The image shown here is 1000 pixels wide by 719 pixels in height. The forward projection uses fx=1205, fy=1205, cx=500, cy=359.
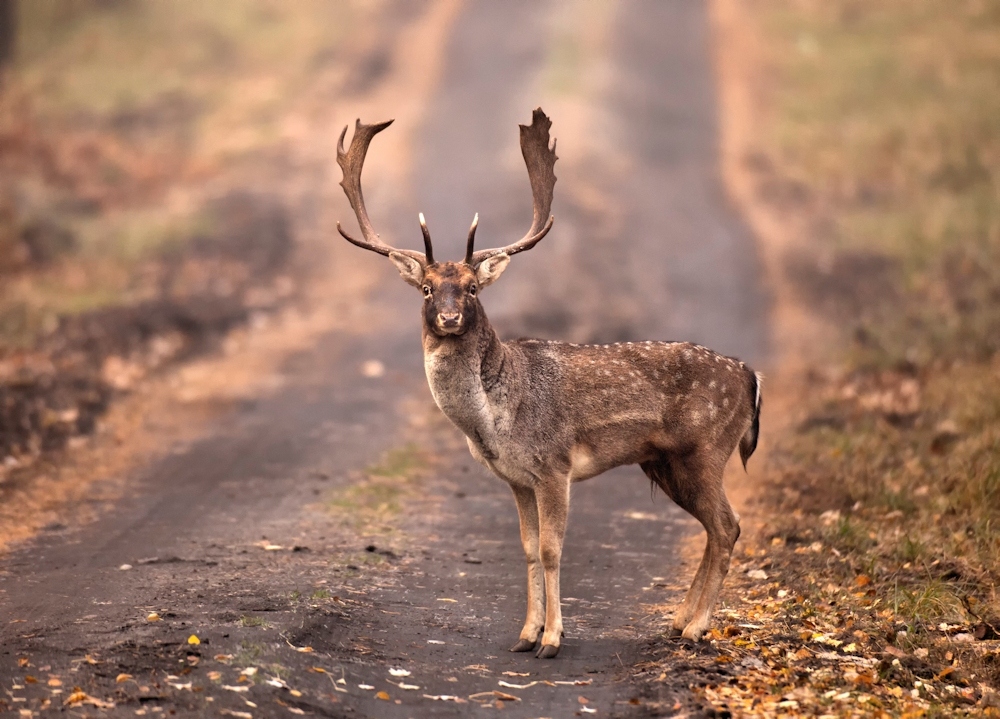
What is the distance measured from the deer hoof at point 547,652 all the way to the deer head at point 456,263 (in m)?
2.43

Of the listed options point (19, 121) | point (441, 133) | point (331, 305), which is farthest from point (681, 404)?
point (19, 121)

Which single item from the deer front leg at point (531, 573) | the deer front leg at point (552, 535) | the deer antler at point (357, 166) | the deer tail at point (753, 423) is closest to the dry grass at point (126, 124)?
the deer antler at point (357, 166)

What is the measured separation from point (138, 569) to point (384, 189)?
16394 millimetres

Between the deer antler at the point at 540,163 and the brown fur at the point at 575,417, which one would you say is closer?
the brown fur at the point at 575,417

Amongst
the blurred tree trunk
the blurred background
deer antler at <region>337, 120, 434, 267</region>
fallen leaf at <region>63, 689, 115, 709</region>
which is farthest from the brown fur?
the blurred tree trunk

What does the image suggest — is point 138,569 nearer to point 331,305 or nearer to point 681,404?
point 681,404

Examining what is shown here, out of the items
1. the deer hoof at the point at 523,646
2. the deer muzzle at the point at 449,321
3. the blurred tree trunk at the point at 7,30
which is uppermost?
the blurred tree trunk at the point at 7,30

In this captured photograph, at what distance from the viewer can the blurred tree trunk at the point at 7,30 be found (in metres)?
29.6

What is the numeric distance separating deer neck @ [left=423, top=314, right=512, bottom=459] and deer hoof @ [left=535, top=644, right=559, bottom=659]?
1.48 meters

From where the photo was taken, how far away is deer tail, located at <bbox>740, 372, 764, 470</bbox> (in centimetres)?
987

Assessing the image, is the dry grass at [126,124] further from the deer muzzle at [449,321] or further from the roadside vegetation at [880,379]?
the roadside vegetation at [880,379]

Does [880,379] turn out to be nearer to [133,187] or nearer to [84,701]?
[84,701]

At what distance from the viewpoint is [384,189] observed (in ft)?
84.8

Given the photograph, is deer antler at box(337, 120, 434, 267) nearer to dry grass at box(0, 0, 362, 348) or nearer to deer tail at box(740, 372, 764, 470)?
deer tail at box(740, 372, 764, 470)
